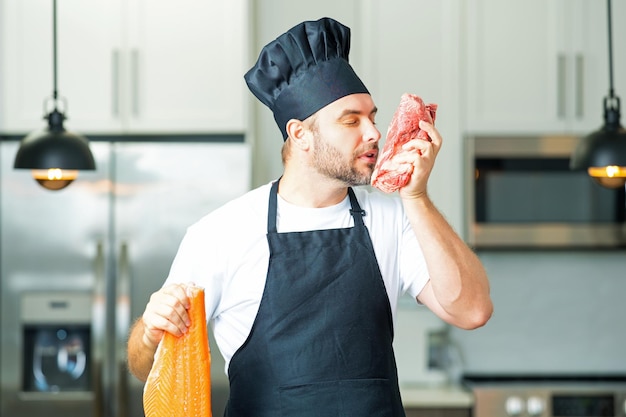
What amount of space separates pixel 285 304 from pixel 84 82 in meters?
2.04

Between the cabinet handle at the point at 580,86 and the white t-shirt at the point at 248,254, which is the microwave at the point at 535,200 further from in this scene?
the white t-shirt at the point at 248,254

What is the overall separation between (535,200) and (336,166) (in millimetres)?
2123

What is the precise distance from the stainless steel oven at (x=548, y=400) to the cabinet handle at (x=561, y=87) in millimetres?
1136

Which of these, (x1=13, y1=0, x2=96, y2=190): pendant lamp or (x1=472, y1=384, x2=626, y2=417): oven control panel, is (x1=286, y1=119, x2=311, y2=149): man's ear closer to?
(x1=13, y1=0, x2=96, y2=190): pendant lamp

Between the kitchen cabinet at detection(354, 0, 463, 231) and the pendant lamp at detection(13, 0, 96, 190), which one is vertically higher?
the kitchen cabinet at detection(354, 0, 463, 231)

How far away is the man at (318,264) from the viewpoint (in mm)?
2004

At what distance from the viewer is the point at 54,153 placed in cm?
259

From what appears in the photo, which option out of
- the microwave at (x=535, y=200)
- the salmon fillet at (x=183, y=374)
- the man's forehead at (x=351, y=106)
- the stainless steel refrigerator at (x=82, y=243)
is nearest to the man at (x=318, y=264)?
the man's forehead at (x=351, y=106)

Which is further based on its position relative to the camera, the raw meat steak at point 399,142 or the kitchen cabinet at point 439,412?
the kitchen cabinet at point 439,412

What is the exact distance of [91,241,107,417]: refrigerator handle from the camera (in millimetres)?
3547

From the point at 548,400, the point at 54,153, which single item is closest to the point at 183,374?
the point at 54,153

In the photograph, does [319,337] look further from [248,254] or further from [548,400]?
[548,400]

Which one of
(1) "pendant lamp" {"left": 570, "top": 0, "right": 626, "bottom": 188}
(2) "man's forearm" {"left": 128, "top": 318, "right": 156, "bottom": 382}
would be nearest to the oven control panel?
(1) "pendant lamp" {"left": 570, "top": 0, "right": 626, "bottom": 188}

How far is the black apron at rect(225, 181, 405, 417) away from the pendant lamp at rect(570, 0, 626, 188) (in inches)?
32.3
